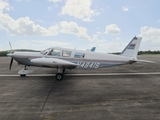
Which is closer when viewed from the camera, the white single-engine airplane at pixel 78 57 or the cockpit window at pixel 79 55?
the white single-engine airplane at pixel 78 57

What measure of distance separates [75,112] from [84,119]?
1.82ft

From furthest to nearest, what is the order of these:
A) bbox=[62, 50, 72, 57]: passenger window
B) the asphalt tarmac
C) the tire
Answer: bbox=[62, 50, 72, 57]: passenger window, the tire, the asphalt tarmac

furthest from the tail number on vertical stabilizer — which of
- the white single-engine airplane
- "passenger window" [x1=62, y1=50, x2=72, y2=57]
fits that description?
"passenger window" [x1=62, y1=50, x2=72, y2=57]

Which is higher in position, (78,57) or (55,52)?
(55,52)

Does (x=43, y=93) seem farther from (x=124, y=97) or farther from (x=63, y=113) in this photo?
(x=124, y=97)

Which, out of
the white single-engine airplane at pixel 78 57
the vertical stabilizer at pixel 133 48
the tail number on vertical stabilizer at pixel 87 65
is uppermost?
the vertical stabilizer at pixel 133 48

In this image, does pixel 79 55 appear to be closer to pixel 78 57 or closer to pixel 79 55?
pixel 79 55

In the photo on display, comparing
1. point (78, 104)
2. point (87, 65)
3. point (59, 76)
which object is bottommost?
point (59, 76)

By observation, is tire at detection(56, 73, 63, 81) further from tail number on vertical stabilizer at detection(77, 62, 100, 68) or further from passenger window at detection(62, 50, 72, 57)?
tail number on vertical stabilizer at detection(77, 62, 100, 68)

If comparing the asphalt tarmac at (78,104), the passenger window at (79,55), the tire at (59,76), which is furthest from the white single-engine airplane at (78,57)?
the asphalt tarmac at (78,104)

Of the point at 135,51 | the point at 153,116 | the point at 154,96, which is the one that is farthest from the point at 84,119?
the point at 135,51

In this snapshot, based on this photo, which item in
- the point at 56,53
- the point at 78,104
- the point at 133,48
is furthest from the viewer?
the point at 133,48

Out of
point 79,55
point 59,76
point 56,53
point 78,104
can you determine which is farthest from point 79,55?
point 78,104

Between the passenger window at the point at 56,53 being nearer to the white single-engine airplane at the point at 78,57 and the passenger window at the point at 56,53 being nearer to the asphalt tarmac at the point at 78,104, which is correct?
the white single-engine airplane at the point at 78,57
